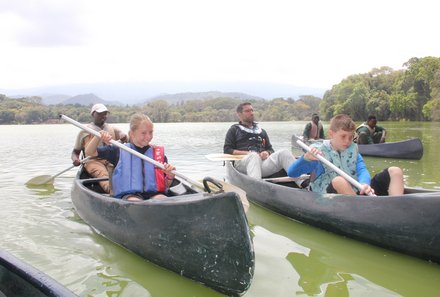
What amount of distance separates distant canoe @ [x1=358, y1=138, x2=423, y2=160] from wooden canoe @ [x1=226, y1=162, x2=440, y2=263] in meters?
7.85

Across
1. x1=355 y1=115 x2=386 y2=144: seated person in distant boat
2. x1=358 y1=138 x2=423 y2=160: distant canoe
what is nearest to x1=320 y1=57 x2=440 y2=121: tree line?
x1=355 y1=115 x2=386 y2=144: seated person in distant boat

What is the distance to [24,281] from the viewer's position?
197 cm

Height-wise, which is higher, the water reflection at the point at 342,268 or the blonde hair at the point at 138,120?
the blonde hair at the point at 138,120

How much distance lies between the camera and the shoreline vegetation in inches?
2120

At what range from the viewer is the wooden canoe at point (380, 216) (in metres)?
3.49

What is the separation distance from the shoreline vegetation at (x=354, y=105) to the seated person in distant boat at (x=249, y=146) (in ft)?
119

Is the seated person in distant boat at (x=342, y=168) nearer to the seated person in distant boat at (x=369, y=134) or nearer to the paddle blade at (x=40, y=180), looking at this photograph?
the paddle blade at (x=40, y=180)

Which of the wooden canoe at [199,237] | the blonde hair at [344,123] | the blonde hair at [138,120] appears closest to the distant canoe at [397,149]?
the blonde hair at [344,123]

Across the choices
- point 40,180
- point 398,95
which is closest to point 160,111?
point 398,95

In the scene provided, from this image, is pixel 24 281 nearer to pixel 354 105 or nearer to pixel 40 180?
pixel 40 180

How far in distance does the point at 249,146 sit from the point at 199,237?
399cm

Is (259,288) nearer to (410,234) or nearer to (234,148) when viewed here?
(410,234)

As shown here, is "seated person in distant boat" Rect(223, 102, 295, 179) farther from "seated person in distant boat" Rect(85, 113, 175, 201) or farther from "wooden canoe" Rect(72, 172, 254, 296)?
"wooden canoe" Rect(72, 172, 254, 296)

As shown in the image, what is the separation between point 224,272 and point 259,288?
0.44 m
